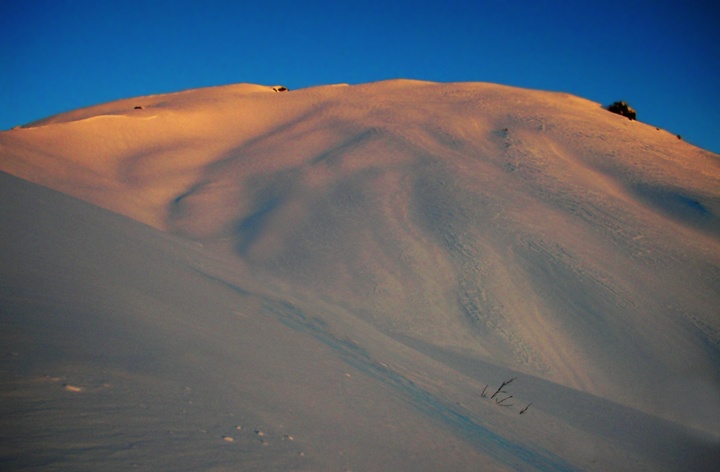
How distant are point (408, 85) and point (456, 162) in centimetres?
1109

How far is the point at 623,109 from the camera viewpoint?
24.5 meters

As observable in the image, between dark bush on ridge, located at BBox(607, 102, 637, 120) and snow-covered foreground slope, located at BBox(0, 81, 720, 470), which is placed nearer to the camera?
snow-covered foreground slope, located at BBox(0, 81, 720, 470)

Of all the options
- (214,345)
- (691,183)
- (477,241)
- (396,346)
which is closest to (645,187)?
(691,183)

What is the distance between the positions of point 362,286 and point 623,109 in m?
21.4

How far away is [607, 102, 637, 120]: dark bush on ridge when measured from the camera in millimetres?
24384

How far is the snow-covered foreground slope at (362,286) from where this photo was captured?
2.38 meters

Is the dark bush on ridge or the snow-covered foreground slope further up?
the dark bush on ridge

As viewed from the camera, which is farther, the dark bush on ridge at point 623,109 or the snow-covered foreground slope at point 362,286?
the dark bush on ridge at point 623,109

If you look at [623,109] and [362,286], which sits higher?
[623,109]

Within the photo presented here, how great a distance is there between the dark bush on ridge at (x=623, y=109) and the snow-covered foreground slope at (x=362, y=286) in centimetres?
176

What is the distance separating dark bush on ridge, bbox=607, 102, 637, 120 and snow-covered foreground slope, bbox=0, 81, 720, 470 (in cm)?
176

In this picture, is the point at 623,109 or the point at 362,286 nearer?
the point at 362,286

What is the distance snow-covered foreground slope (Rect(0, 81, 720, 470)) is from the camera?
238cm

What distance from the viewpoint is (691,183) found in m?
15.4
